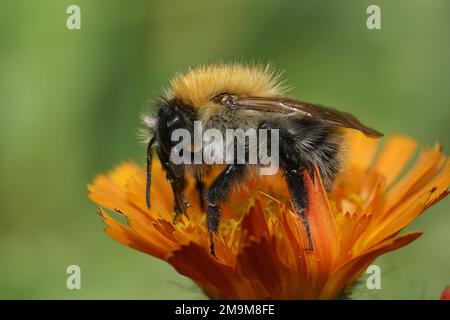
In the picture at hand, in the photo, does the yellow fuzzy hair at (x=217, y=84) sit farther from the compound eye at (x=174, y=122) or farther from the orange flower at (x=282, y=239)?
the orange flower at (x=282, y=239)

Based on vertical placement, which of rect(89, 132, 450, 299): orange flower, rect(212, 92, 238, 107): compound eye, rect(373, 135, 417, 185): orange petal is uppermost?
rect(212, 92, 238, 107): compound eye

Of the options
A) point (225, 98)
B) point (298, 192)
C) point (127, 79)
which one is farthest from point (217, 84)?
point (127, 79)

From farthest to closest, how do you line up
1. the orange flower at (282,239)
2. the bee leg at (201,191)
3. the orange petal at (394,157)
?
the orange petal at (394,157) < the bee leg at (201,191) < the orange flower at (282,239)

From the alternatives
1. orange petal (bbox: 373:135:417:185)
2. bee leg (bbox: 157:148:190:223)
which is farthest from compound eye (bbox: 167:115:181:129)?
orange petal (bbox: 373:135:417:185)

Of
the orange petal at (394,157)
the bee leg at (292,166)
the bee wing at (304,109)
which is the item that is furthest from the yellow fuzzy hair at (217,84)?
the orange petal at (394,157)

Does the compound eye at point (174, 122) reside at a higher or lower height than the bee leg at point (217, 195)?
higher

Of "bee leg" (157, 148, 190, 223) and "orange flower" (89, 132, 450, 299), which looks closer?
"orange flower" (89, 132, 450, 299)

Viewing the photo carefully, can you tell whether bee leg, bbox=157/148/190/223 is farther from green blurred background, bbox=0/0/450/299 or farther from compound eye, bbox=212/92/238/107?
green blurred background, bbox=0/0/450/299
